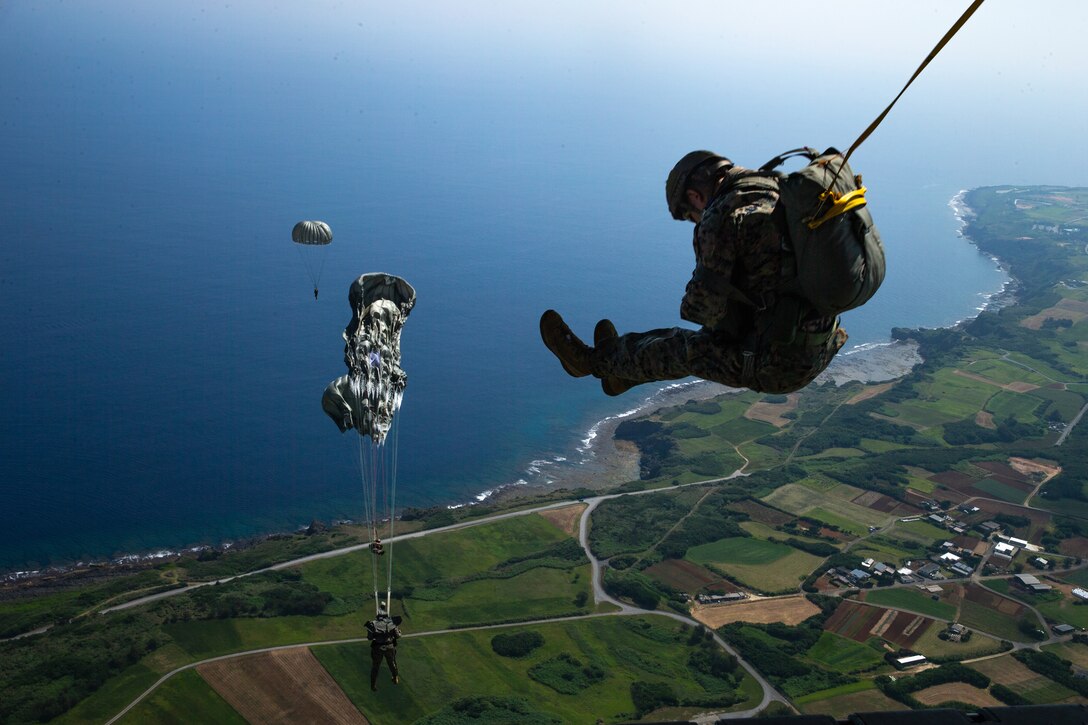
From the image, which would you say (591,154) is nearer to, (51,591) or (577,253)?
(577,253)

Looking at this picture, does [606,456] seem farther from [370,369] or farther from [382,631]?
[382,631]

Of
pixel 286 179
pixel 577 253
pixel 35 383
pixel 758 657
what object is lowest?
pixel 758 657

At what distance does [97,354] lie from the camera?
176 feet

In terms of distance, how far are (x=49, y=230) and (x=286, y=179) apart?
2542 cm

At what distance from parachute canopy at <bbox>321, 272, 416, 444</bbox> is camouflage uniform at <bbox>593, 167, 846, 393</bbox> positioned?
202 inches

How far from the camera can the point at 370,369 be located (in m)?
8.20

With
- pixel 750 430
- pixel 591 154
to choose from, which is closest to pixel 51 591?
pixel 750 430

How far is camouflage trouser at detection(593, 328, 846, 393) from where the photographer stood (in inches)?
125

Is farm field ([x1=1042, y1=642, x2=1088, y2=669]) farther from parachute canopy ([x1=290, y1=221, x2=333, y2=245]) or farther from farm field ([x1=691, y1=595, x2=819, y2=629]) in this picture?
parachute canopy ([x1=290, y1=221, x2=333, y2=245])

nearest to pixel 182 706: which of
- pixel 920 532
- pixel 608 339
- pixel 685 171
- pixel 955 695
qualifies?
pixel 955 695

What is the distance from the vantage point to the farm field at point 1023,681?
26750 mm

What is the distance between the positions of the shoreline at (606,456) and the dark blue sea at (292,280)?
0.80 metres

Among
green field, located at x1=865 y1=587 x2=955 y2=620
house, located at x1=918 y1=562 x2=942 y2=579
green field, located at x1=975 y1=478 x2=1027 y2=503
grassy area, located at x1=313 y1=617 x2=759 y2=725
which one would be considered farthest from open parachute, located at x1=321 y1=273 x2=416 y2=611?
green field, located at x1=975 y1=478 x2=1027 y2=503

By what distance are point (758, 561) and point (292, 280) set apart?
141 feet
